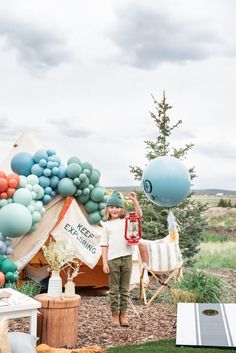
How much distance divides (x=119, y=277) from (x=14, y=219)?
1859 mm

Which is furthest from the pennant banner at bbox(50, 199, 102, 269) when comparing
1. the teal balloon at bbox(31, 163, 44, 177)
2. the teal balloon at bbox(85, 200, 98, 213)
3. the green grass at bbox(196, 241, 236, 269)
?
the green grass at bbox(196, 241, 236, 269)

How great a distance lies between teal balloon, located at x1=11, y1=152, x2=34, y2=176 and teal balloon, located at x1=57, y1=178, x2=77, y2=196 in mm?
519

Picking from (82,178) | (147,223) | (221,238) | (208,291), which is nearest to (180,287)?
(208,291)

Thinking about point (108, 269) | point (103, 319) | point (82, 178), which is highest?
point (82, 178)

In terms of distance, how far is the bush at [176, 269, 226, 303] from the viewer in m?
7.74

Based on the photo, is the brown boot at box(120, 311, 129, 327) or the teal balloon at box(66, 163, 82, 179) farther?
the teal balloon at box(66, 163, 82, 179)

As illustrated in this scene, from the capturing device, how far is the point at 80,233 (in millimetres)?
8711

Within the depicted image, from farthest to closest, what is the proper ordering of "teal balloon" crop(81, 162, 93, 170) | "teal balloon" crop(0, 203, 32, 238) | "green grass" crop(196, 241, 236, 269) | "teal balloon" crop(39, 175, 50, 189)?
"green grass" crop(196, 241, 236, 269) → "teal balloon" crop(81, 162, 93, 170) → "teal balloon" crop(39, 175, 50, 189) → "teal balloon" crop(0, 203, 32, 238)

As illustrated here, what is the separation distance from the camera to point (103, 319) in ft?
22.9

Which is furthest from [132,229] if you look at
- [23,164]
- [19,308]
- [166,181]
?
[23,164]

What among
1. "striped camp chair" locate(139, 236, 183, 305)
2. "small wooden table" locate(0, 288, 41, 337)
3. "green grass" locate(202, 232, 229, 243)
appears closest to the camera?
"small wooden table" locate(0, 288, 41, 337)

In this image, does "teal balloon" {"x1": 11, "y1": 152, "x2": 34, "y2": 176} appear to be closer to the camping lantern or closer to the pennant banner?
the pennant banner

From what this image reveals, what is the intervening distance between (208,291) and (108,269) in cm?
195

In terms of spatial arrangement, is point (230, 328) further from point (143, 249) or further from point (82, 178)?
point (82, 178)
